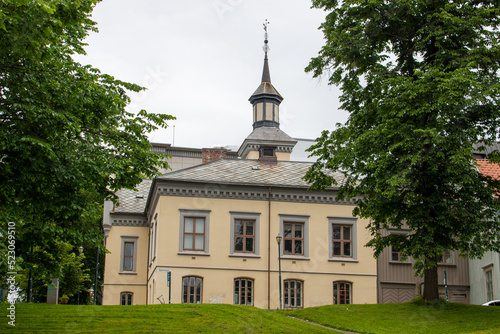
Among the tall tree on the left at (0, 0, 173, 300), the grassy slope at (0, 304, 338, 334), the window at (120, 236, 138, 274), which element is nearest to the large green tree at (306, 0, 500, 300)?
the grassy slope at (0, 304, 338, 334)

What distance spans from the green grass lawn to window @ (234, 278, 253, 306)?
10583mm

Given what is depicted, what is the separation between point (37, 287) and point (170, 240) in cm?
1312

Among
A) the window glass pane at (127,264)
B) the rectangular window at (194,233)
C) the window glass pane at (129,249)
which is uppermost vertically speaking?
the rectangular window at (194,233)

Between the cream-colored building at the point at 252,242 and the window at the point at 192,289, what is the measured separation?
6 cm

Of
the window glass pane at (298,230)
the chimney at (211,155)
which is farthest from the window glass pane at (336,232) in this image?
the chimney at (211,155)

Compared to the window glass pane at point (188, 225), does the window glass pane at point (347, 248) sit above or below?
below

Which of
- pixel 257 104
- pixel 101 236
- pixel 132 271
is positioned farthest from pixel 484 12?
pixel 257 104

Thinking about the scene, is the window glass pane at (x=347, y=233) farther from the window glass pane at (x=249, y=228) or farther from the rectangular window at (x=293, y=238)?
the window glass pane at (x=249, y=228)

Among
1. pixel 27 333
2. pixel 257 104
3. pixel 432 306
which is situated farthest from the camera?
pixel 257 104

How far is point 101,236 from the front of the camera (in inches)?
724

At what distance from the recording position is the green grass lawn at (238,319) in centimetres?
1756

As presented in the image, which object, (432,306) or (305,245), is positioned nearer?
(432,306)

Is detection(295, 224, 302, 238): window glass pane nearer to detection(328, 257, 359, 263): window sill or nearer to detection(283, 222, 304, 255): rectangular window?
detection(283, 222, 304, 255): rectangular window

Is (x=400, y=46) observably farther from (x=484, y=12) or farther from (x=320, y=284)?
(x=320, y=284)
